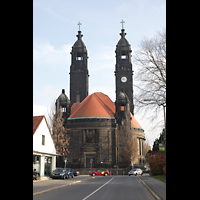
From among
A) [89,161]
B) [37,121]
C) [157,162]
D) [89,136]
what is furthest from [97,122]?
[157,162]

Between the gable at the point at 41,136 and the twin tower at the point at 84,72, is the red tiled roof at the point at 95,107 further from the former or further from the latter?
the gable at the point at 41,136

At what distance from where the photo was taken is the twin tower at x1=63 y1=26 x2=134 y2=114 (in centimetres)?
8552

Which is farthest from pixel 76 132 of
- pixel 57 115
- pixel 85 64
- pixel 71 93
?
pixel 85 64

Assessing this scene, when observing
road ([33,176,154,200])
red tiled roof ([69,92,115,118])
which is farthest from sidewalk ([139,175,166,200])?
red tiled roof ([69,92,115,118])

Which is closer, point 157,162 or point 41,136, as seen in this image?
point 157,162

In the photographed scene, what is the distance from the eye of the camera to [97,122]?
71500 mm

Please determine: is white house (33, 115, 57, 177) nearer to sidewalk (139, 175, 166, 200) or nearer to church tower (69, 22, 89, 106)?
sidewalk (139, 175, 166, 200)

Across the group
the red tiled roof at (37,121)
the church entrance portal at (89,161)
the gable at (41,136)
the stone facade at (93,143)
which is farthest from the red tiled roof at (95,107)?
the red tiled roof at (37,121)

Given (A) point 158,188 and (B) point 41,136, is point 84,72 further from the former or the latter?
(A) point 158,188

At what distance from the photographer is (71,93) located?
8612 centimetres

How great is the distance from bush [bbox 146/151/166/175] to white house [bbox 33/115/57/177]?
13.3 m

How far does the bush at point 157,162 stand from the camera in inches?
1439

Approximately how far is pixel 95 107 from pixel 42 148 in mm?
37218
